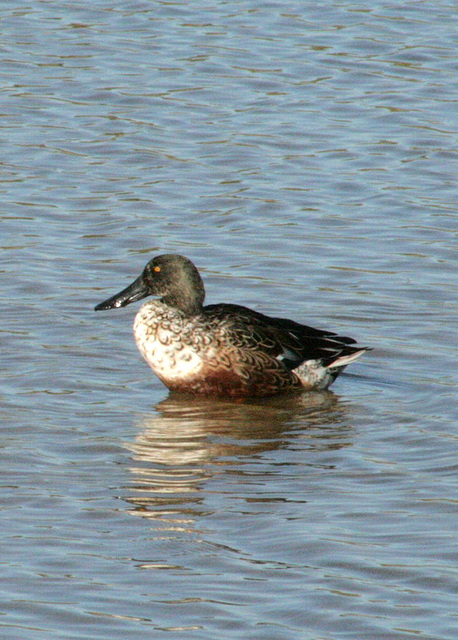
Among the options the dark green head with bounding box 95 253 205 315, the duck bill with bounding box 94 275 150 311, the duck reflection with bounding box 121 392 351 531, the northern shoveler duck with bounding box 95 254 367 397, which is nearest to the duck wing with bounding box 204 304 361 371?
the northern shoveler duck with bounding box 95 254 367 397

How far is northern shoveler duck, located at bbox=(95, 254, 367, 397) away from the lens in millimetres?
8680

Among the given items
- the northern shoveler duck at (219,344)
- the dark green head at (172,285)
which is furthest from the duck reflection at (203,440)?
the dark green head at (172,285)

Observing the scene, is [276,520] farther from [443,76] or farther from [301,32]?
[301,32]

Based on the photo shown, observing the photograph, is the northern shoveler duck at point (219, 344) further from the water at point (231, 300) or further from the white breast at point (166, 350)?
the water at point (231, 300)

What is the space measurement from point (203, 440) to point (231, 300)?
271 cm

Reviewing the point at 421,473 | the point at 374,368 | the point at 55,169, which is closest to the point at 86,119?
the point at 55,169

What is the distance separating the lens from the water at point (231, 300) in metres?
5.67

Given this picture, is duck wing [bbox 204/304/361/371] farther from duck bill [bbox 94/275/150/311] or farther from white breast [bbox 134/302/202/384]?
duck bill [bbox 94/275/150/311]

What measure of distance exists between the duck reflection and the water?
23 mm

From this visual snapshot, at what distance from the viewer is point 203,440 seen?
7.77 metres

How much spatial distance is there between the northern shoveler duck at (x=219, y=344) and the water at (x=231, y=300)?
0.16 m

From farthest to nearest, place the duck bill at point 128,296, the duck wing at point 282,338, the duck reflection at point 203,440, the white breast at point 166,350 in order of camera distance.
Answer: the duck bill at point 128,296 → the duck wing at point 282,338 → the white breast at point 166,350 → the duck reflection at point 203,440

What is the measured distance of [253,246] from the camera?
37.4 ft

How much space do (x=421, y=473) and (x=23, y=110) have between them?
9022 mm
